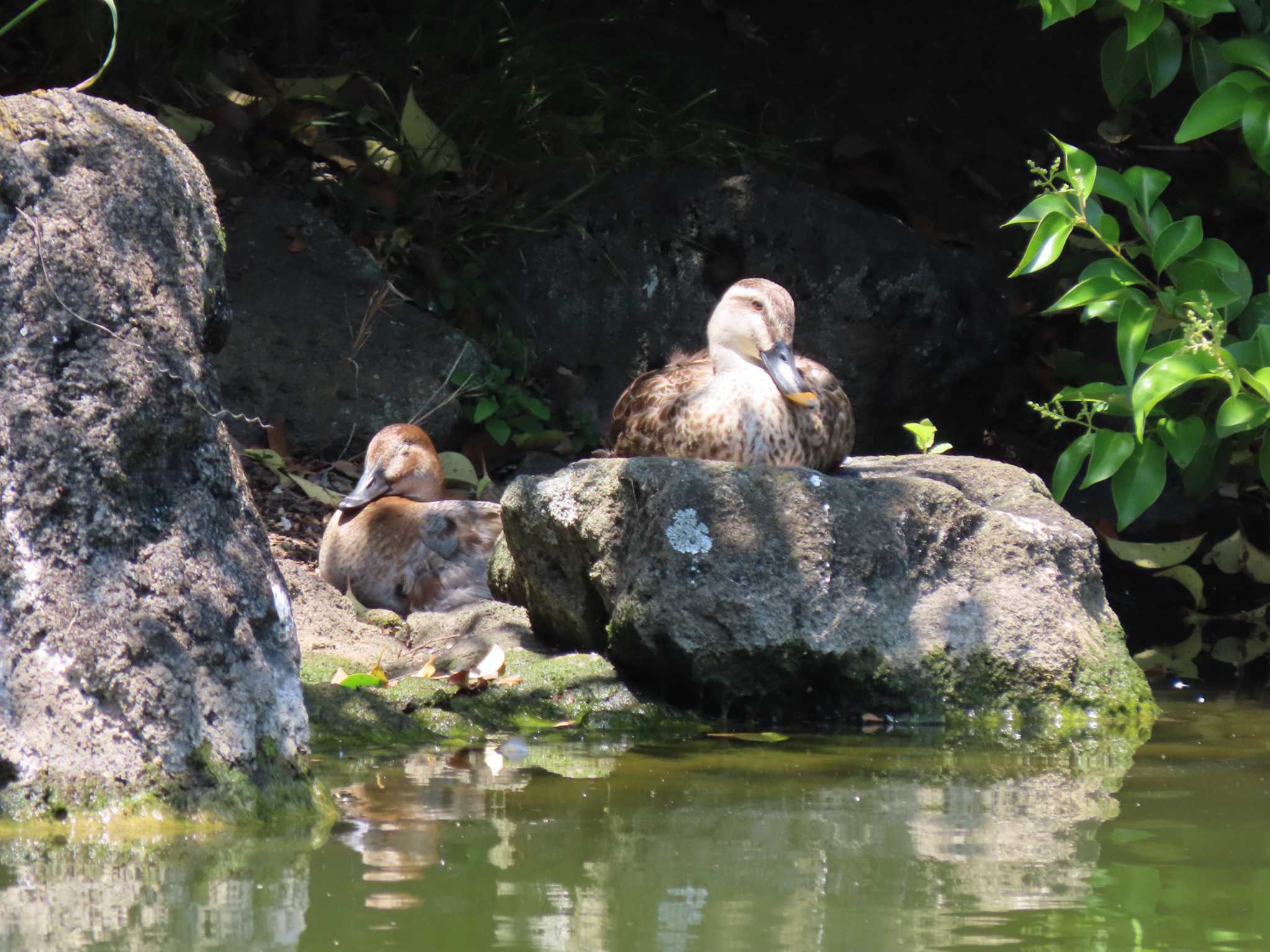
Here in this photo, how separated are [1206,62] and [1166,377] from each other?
1422mm

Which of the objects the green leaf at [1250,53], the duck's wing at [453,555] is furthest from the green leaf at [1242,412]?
the duck's wing at [453,555]

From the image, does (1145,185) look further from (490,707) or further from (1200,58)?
(490,707)

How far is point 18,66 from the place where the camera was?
29.4ft

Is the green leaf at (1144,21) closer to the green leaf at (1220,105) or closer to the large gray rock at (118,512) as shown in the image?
the green leaf at (1220,105)

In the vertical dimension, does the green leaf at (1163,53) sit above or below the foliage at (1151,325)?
above

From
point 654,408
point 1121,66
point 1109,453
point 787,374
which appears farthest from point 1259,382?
point 654,408

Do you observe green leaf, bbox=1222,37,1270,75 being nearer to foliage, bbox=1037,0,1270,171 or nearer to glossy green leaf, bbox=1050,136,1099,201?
foliage, bbox=1037,0,1270,171

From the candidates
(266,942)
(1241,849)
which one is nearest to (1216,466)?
(1241,849)

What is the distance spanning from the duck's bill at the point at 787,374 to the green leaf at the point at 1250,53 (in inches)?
73.8

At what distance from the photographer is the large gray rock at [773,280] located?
30.7ft

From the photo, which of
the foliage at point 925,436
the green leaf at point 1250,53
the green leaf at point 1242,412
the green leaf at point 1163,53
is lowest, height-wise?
the foliage at point 925,436

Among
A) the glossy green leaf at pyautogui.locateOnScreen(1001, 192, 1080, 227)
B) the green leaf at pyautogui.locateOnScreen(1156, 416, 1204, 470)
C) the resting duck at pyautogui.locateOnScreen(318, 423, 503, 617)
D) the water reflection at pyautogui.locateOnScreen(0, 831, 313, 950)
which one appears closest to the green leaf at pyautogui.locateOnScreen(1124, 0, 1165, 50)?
the glossy green leaf at pyautogui.locateOnScreen(1001, 192, 1080, 227)

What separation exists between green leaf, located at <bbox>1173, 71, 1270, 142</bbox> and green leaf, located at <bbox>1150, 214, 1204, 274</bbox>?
10.5 inches

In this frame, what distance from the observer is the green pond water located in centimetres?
267
